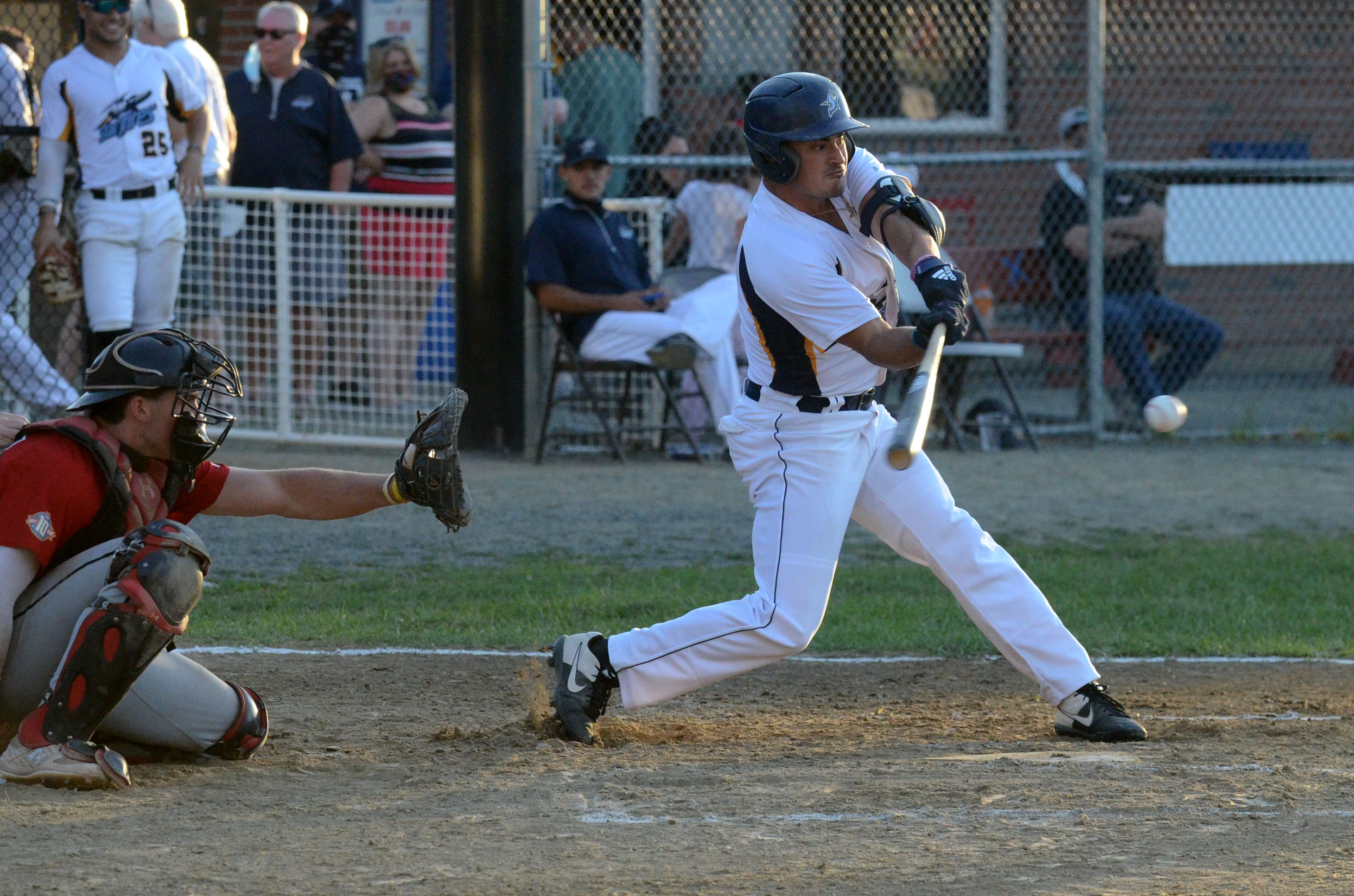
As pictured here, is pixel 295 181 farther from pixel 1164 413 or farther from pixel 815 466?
pixel 815 466

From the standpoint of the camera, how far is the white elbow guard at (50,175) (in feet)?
26.5

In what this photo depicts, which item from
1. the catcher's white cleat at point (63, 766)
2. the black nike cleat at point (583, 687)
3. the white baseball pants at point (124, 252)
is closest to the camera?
the catcher's white cleat at point (63, 766)

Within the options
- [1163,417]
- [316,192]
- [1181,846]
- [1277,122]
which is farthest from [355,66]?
[1181,846]

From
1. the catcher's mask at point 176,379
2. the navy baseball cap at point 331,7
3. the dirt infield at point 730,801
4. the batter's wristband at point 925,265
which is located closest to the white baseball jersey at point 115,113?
the navy baseball cap at point 331,7

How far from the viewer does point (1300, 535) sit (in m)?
7.92

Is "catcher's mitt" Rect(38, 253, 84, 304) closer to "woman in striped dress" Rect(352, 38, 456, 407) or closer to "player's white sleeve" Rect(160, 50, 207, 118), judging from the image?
"player's white sleeve" Rect(160, 50, 207, 118)

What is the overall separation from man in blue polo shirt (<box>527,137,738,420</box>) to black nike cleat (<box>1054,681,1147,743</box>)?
4.72m

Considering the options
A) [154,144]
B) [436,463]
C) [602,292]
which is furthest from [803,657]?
[154,144]

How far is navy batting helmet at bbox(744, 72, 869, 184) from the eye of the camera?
427 cm

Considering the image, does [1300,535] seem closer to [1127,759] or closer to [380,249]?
[1127,759]

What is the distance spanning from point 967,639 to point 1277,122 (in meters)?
9.33

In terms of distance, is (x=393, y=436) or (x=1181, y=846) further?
(x=393, y=436)

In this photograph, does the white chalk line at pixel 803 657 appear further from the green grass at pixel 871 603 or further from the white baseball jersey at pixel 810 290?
the white baseball jersey at pixel 810 290

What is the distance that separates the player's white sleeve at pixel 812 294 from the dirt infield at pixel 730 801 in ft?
3.68
